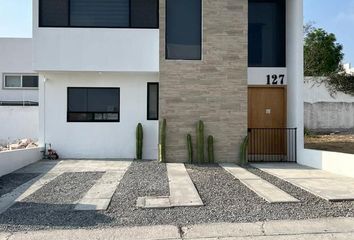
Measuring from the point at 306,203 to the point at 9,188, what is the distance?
604 cm

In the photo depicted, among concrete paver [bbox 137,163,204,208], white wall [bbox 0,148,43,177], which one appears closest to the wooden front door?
concrete paver [bbox 137,163,204,208]

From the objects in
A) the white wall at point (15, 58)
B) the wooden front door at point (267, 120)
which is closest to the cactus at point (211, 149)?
the wooden front door at point (267, 120)

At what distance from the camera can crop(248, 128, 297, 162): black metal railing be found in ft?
42.8

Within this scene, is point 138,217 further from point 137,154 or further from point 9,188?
point 137,154

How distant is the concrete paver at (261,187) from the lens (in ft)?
22.9

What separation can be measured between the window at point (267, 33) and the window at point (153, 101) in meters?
3.41

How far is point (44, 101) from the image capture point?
13.1m

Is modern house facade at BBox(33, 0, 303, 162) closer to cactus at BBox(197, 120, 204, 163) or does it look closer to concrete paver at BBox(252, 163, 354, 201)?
cactus at BBox(197, 120, 204, 163)

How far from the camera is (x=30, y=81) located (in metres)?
20.5

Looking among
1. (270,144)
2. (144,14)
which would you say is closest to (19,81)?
(144,14)

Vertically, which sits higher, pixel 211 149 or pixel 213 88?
pixel 213 88

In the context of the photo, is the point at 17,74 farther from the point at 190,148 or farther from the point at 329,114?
the point at 329,114

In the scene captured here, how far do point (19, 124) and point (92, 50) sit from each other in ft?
18.4

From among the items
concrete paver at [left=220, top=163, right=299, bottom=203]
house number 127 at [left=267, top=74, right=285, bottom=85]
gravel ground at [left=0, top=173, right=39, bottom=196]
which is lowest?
gravel ground at [left=0, top=173, right=39, bottom=196]
